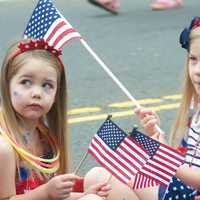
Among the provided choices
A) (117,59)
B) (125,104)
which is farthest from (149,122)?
(117,59)

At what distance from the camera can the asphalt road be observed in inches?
243

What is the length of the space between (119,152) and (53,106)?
39 cm

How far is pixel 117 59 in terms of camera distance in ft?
27.3

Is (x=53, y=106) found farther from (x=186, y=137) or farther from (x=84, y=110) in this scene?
(x=84, y=110)

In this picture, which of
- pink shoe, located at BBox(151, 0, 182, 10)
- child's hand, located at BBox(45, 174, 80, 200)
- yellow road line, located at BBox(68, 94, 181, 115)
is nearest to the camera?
child's hand, located at BBox(45, 174, 80, 200)

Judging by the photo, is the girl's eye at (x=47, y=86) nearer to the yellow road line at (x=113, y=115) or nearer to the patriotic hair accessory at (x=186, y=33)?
the patriotic hair accessory at (x=186, y=33)

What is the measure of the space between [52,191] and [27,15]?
27.3 feet

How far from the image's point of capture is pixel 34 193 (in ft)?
10.6

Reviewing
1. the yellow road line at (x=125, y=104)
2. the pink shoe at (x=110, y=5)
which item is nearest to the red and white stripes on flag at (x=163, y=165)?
the yellow road line at (x=125, y=104)

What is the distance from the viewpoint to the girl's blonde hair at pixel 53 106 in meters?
3.36

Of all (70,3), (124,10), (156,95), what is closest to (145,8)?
(124,10)

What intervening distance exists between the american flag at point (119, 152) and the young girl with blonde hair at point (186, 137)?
0.59ft

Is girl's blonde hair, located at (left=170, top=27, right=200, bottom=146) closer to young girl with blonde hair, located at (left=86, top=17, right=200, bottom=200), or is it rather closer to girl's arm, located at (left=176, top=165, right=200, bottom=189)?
young girl with blonde hair, located at (left=86, top=17, right=200, bottom=200)

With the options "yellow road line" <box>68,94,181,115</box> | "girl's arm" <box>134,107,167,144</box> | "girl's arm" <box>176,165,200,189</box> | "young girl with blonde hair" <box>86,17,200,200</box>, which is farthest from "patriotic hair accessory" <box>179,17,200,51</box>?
"yellow road line" <box>68,94,181,115</box>
